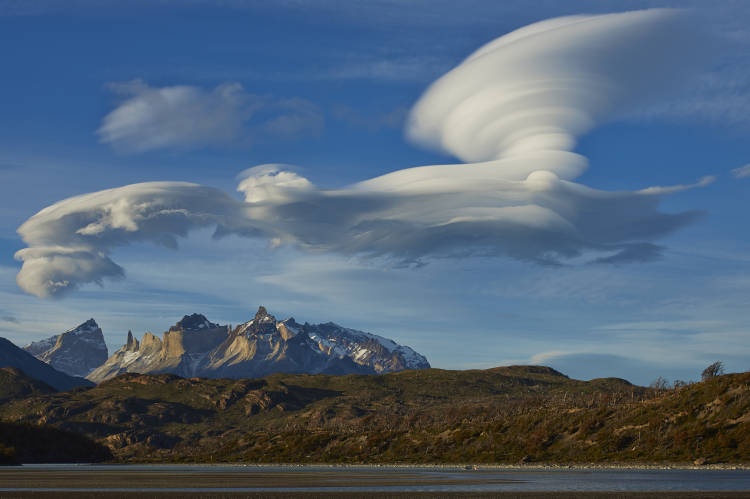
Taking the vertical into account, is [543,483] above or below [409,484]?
above

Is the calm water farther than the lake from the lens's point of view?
Yes

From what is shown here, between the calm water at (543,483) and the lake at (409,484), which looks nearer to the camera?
the lake at (409,484)

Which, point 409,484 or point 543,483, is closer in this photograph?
point 543,483
